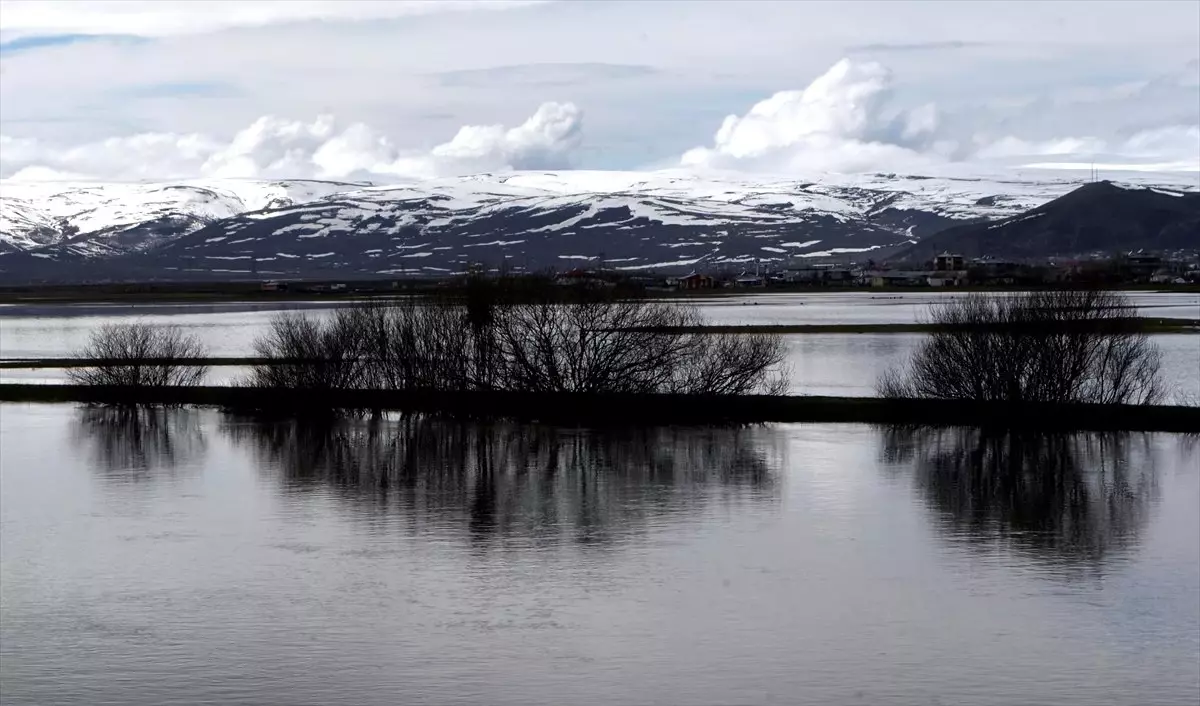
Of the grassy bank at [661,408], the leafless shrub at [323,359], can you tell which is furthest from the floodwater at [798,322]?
the leafless shrub at [323,359]

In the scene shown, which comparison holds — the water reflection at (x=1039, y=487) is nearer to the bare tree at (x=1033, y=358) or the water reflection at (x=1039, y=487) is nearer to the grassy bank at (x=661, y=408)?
the grassy bank at (x=661, y=408)

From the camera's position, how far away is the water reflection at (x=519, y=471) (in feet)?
97.7

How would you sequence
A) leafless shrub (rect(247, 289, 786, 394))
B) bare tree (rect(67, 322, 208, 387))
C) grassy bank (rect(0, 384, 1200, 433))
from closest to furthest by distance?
grassy bank (rect(0, 384, 1200, 433)), leafless shrub (rect(247, 289, 786, 394)), bare tree (rect(67, 322, 208, 387))

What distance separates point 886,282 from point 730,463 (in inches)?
6345

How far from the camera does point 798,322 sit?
94062 mm

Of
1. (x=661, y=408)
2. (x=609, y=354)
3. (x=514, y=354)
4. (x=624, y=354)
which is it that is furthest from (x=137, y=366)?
(x=661, y=408)

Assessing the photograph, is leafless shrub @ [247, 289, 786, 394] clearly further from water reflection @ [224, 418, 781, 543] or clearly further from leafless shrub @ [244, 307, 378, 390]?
water reflection @ [224, 418, 781, 543]

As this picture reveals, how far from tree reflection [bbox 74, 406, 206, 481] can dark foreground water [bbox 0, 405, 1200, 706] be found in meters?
0.29

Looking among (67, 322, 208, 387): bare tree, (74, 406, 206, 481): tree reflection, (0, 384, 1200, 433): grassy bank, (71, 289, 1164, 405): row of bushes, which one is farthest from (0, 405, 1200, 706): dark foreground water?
(67, 322, 208, 387): bare tree

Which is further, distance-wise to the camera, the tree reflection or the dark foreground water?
the tree reflection

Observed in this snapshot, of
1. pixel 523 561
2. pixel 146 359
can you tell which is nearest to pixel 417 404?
pixel 146 359

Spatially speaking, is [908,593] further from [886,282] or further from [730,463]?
[886,282]

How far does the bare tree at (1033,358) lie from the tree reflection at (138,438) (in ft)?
67.9

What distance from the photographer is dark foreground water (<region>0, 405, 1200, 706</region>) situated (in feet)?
62.4
